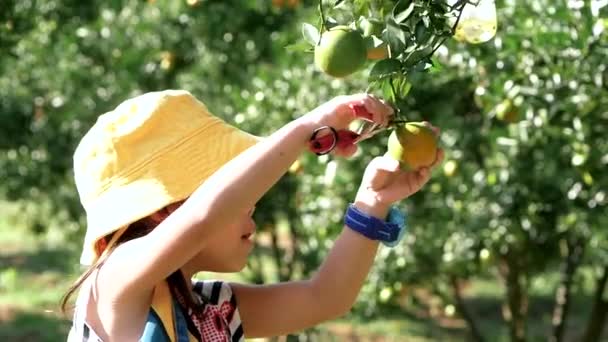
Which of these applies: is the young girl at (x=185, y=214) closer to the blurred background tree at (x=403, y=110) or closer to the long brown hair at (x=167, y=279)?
the long brown hair at (x=167, y=279)

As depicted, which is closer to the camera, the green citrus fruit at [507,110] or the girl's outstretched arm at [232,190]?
the girl's outstretched arm at [232,190]

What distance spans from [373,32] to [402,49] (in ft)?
0.37

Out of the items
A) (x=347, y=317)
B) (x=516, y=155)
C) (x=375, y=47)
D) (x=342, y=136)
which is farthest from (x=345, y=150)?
(x=347, y=317)

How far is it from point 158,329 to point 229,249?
0.52 ft

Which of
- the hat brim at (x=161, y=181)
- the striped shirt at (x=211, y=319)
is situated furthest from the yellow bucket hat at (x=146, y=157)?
the striped shirt at (x=211, y=319)

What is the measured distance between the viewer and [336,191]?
390 cm

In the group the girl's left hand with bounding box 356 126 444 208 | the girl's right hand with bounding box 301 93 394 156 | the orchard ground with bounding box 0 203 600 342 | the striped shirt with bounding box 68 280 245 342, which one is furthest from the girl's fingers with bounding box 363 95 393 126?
Answer: the orchard ground with bounding box 0 203 600 342

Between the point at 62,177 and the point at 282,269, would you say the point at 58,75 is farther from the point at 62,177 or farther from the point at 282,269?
the point at 282,269

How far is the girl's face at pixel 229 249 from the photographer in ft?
5.53

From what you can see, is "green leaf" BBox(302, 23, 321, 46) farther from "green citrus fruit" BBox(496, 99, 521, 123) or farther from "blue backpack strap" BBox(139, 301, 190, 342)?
"green citrus fruit" BBox(496, 99, 521, 123)

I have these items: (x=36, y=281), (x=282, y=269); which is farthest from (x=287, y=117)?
(x=36, y=281)

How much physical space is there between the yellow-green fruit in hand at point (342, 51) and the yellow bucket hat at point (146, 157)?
0.28m

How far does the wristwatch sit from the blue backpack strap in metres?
0.32

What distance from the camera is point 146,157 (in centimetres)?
166
